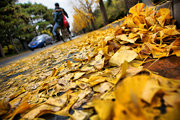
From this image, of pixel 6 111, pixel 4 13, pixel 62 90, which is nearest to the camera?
pixel 6 111

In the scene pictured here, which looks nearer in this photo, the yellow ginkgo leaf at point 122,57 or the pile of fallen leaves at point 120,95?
the pile of fallen leaves at point 120,95

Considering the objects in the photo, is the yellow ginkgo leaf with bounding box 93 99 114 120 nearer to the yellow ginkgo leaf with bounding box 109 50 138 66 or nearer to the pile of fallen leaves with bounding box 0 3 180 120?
the pile of fallen leaves with bounding box 0 3 180 120

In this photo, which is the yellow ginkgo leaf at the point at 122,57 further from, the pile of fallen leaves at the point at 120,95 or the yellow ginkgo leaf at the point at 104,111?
the yellow ginkgo leaf at the point at 104,111

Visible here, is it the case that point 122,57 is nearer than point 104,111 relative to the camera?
No

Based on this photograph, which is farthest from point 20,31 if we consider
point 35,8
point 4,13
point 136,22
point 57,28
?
point 136,22

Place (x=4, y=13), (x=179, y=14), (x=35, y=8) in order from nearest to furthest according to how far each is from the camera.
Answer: (x=179, y=14), (x=4, y=13), (x=35, y=8)

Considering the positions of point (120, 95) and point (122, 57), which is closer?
point (120, 95)

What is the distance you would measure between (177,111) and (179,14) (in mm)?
1093

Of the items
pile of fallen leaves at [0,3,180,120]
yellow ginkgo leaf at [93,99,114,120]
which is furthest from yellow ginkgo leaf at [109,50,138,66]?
yellow ginkgo leaf at [93,99,114,120]

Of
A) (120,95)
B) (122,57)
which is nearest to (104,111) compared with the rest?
(120,95)

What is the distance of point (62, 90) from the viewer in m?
0.64

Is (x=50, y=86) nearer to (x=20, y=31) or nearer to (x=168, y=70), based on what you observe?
(x=168, y=70)

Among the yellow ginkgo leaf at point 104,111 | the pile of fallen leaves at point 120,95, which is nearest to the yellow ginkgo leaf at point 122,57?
the pile of fallen leaves at point 120,95

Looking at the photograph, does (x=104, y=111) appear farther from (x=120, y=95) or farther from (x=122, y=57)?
(x=122, y=57)
